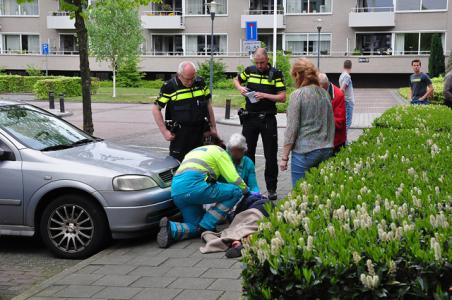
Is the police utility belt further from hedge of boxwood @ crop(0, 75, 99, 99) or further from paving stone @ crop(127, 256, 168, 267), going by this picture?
hedge of boxwood @ crop(0, 75, 99, 99)

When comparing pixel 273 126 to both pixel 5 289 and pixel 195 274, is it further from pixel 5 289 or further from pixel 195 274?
pixel 5 289

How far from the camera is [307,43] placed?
47312 mm

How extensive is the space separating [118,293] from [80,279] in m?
0.61

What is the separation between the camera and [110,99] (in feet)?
110

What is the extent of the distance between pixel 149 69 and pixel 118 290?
4581 cm

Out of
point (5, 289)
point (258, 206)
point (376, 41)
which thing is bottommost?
point (5, 289)

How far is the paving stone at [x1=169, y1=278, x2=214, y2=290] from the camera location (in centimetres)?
498

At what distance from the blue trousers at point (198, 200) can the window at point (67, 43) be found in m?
49.1

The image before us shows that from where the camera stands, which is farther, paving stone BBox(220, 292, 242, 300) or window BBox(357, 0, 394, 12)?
window BBox(357, 0, 394, 12)

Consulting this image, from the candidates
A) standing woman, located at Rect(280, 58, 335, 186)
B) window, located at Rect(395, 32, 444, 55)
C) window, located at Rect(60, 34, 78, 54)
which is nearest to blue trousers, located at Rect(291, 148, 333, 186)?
standing woman, located at Rect(280, 58, 335, 186)

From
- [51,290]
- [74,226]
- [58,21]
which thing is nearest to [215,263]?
[51,290]

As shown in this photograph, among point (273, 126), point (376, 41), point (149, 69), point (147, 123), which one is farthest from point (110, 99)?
point (273, 126)

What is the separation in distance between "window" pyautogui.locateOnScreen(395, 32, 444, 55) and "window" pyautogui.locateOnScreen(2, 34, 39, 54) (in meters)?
29.8

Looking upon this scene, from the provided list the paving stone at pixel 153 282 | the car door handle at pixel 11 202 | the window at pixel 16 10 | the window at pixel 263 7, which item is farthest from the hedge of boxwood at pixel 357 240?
the window at pixel 16 10
